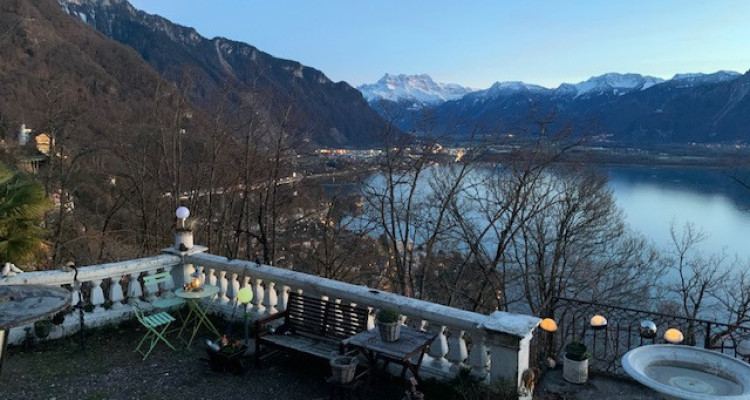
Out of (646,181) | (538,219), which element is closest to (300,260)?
(538,219)

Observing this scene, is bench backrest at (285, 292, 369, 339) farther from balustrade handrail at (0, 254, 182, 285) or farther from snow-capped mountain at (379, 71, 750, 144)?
snow-capped mountain at (379, 71, 750, 144)

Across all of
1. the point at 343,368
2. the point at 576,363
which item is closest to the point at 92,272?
the point at 343,368

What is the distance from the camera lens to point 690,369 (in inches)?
184

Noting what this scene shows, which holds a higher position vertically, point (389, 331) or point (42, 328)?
point (389, 331)

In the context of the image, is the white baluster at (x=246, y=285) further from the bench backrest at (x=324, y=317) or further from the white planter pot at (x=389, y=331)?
the white planter pot at (x=389, y=331)

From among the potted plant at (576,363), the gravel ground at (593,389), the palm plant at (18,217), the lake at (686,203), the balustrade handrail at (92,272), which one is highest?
the palm plant at (18,217)

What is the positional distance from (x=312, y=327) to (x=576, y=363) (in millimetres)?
2785

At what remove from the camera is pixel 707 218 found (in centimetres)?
3969

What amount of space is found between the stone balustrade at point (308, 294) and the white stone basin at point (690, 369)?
3.07 feet

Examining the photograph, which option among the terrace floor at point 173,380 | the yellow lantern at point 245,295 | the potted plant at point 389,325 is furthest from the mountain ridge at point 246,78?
the potted plant at point 389,325

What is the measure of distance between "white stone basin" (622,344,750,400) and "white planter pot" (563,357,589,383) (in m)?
0.85

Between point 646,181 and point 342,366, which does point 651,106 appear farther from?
point 342,366

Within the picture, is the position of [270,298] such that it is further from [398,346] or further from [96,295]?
[398,346]

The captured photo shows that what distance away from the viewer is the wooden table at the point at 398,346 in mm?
4492
